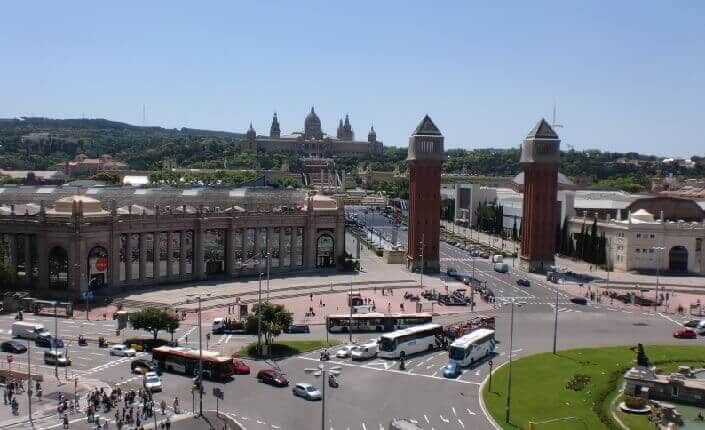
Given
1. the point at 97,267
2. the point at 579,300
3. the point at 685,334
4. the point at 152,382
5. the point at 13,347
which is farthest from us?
the point at 579,300

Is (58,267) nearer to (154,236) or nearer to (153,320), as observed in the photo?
(154,236)

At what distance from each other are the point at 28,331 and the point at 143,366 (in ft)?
45.1

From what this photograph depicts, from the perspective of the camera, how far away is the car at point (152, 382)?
1820 inches

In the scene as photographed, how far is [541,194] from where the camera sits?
107 meters

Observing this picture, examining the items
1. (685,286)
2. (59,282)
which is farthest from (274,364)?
(685,286)

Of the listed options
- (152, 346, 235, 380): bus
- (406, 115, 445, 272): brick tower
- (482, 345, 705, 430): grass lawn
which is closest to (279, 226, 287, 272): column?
(406, 115, 445, 272): brick tower

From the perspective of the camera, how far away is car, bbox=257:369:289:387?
4819 cm

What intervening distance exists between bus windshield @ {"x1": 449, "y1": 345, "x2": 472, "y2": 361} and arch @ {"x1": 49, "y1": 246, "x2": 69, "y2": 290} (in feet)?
141

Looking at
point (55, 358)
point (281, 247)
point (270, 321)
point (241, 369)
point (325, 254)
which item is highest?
point (281, 247)

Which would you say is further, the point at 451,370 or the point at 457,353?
the point at 457,353

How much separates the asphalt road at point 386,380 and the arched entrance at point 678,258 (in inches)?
1403

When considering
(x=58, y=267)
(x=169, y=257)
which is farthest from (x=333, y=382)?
(x=169, y=257)

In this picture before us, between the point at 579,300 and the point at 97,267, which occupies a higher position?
the point at 97,267

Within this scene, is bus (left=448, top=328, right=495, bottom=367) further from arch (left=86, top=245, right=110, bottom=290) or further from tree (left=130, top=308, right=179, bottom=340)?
arch (left=86, top=245, right=110, bottom=290)
